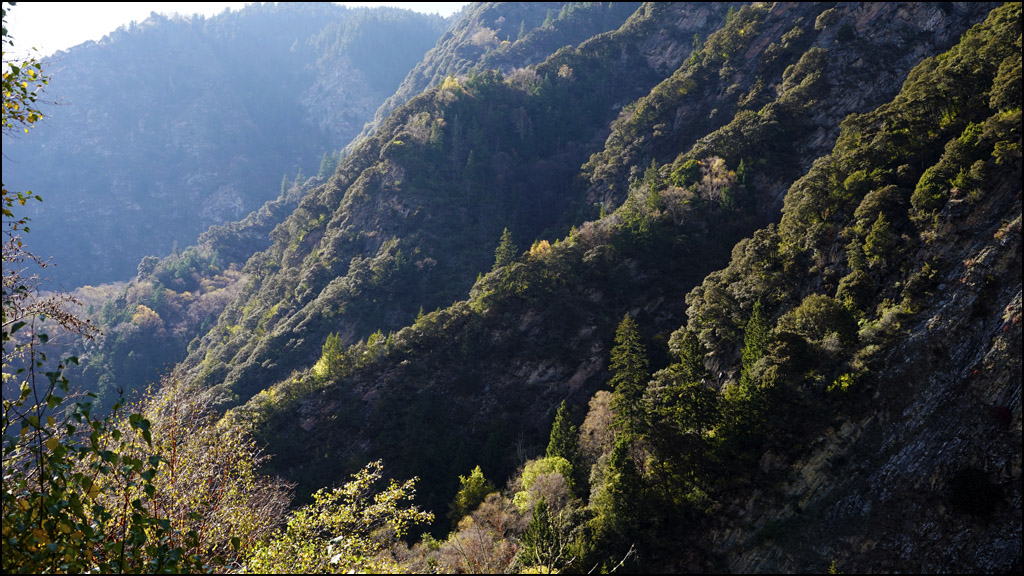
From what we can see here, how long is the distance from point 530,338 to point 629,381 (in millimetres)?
21680

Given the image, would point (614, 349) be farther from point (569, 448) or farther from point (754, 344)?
point (754, 344)

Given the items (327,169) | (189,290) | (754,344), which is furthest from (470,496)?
(327,169)

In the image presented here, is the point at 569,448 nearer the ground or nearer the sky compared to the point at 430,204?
nearer the ground

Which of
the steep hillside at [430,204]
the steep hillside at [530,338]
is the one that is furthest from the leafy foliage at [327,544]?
the steep hillside at [430,204]

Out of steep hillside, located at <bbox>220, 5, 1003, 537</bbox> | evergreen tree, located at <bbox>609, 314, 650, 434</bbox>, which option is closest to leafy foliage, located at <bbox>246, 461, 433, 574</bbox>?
evergreen tree, located at <bbox>609, 314, 650, 434</bbox>

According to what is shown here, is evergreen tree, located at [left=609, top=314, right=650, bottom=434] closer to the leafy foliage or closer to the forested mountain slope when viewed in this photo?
the leafy foliage

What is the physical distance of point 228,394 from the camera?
7356 cm

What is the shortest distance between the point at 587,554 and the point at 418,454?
27.4 m

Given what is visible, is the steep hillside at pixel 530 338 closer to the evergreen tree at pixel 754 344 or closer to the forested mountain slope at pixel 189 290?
the evergreen tree at pixel 754 344

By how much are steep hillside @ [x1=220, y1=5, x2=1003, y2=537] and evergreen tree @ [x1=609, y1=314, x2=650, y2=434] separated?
30.8 feet

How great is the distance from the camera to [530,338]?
63.8 meters

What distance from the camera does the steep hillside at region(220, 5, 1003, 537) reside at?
56.4 metres

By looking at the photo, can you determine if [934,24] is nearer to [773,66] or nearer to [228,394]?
[773,66]

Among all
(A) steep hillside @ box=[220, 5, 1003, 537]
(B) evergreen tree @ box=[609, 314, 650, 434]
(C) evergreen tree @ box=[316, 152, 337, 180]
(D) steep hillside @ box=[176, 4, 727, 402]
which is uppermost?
(C) evergreen tree @ box=[316, 152, 337, 180]
